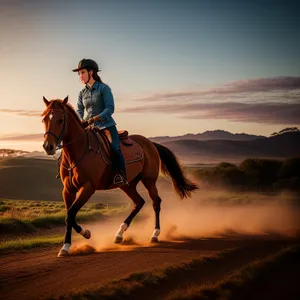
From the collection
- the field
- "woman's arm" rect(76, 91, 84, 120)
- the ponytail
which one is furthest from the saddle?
the field

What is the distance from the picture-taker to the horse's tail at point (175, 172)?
13.4 meters

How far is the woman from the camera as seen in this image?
9992 millimetres

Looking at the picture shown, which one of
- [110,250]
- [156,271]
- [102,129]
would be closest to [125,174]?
[102,129]

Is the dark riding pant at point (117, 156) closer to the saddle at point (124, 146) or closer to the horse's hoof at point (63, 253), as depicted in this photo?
the saddle at point (124, 146)

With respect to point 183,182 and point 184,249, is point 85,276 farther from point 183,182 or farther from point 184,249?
point 183,182

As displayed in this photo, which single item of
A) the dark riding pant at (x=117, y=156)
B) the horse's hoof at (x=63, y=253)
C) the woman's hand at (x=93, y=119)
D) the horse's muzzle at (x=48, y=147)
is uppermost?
the woman's hand at (x=93, y=119)

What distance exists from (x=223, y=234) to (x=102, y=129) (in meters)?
5.23

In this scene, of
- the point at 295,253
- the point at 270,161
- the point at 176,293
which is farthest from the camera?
the point at 270,161

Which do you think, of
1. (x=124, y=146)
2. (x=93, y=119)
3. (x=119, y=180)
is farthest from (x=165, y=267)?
(x=124, y=146)

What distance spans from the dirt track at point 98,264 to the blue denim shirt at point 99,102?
3.22m

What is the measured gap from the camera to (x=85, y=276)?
727 centimetres

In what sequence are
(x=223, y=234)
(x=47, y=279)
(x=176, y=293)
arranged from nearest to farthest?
(x=176, y=293) → (x=47, y=279) → (x=223, y=234)

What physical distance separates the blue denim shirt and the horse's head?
122 cm

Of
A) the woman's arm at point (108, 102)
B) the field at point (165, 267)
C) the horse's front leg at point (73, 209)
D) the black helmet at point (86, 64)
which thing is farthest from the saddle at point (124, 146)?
the field at point (165, 267)
